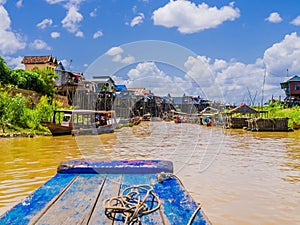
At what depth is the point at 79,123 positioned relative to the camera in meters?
17.1

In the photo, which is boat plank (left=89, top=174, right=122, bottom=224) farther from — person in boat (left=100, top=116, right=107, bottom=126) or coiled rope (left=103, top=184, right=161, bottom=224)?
person in boat (left=100, top=116, right=107, bottom=126)

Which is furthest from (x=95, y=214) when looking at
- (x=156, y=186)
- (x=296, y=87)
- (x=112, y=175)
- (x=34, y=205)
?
(x=296, y=87)

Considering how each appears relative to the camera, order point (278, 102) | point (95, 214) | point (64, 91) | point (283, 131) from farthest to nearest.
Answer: point (278, 102), point (64, 91), point (283, 131), point (95, 214)

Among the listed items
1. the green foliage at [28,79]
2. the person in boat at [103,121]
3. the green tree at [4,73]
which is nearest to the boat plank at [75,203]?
the person in boat at [103,121]

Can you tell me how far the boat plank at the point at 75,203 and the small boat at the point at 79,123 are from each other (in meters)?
12.3

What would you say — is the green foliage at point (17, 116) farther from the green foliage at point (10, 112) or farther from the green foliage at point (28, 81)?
the green foliage at point (28, 81)

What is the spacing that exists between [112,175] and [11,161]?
5409 mm

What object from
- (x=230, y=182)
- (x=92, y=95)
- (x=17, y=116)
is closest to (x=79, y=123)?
(x=17, y=116)

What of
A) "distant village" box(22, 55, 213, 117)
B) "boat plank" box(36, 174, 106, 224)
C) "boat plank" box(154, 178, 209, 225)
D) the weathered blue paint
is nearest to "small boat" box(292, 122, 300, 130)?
"distant village" box(22, 55, 213, 117)

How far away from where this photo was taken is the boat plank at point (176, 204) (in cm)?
176

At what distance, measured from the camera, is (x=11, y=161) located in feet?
24.5

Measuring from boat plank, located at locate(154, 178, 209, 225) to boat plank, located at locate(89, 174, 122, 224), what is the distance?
0.34 metres

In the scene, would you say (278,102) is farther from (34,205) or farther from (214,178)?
(34,205)

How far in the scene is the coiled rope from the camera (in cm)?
181
